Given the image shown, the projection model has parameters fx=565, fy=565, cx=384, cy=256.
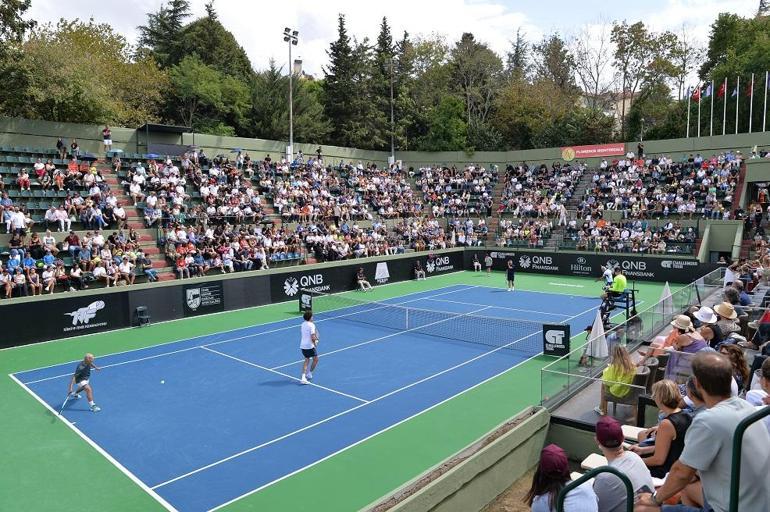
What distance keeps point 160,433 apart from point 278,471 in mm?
3181

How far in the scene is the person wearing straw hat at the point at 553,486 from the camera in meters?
4.29

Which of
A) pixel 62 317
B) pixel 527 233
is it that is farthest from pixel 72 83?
pixel 527 233

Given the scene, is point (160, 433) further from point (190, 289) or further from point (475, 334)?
point (190, 289)

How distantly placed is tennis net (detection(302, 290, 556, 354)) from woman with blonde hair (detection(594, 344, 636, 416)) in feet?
24.4

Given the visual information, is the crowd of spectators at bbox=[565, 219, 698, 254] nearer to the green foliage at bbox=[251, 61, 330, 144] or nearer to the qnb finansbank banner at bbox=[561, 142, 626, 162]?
the qnb finansbank banner at bbox=[561, 142, 626, 162]

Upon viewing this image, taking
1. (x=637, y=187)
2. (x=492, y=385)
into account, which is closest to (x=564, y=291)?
(x=637, y=187)

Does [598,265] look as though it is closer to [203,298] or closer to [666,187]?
[666,187]

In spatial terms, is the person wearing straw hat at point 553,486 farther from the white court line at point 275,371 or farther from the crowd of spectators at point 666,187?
the crowd of spectators at point 666,187

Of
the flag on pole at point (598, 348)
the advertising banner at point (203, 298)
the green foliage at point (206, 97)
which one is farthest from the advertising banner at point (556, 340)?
the green foliage at point (206, 97)

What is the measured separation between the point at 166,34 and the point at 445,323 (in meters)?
54.7

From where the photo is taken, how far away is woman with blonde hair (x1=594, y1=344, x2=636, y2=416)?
9375 millimetres

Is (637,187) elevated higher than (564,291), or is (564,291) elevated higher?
(637,187)

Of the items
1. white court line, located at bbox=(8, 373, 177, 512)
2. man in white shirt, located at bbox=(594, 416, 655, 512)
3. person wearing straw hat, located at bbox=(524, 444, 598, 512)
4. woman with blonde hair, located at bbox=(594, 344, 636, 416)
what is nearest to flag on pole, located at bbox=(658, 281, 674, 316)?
woman with blonde hair, located at bbox=(594, 344, 636, 416)

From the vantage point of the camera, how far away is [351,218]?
37.0 metres
